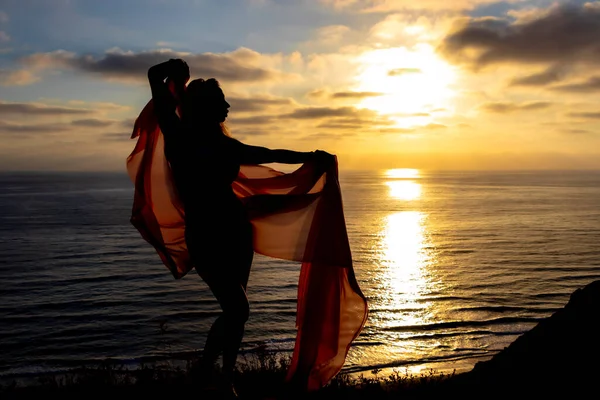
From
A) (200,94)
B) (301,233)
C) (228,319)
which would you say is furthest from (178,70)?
(228,319)

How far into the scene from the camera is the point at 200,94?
193 inches

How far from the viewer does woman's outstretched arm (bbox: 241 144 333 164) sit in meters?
5.01

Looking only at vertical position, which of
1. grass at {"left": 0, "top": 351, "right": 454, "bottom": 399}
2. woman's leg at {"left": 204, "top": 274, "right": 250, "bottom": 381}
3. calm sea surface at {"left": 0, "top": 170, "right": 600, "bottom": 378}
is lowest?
calm sea surface at {"left": 0, "top": 170, "right": 600, "bottom": 378}

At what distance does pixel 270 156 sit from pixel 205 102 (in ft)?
2.47

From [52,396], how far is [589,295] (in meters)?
6.44

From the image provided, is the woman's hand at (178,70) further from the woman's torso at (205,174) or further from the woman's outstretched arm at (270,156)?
the woman's outstretched arm at (270,156)

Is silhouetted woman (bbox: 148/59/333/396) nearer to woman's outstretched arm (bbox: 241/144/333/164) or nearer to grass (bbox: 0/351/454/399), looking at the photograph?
woman's outstretched arm (bbox: 241/144/333/164)

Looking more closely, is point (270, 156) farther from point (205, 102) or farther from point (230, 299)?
point (230, 299)

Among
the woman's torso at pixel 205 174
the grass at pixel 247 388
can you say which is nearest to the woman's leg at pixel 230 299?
the woman's torso at pixel 205 174

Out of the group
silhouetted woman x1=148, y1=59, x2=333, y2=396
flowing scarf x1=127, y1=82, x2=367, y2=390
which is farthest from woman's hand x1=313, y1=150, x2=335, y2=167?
silhouetted woman x1=148, y1=59, x2=333, y2=396

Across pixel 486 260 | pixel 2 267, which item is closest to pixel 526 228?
pixel 486 260

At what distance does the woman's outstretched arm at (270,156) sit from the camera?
5.01 metres

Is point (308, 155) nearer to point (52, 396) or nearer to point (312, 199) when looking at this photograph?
point (312, 199)

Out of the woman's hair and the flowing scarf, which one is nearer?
the woman's hair
